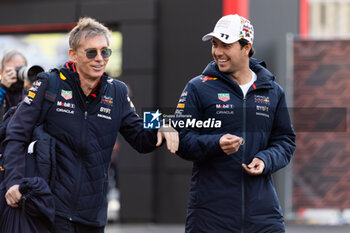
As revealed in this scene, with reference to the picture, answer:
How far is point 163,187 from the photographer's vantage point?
10102 millimetres

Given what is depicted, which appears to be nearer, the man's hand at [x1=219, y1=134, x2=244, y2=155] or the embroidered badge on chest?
the man's hand at [x1=219, y1=134, x2=244, y2=155]

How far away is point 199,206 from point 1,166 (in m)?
1.37

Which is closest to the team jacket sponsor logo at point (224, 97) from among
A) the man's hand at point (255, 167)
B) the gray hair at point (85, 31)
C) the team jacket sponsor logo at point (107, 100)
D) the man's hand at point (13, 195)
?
the man's hand at point (255, 167)

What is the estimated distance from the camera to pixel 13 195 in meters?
3.77

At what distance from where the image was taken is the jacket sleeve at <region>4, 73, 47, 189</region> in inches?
150

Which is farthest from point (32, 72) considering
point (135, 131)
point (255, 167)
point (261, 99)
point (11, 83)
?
point (255, 167)

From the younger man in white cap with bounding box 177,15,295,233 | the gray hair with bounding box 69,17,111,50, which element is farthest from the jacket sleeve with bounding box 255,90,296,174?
the gray hair with bounding box 69,17,111,50

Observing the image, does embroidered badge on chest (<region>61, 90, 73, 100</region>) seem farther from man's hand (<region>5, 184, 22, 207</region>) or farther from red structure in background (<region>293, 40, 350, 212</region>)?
red structure in background (<region>293, 40, 350, 212</region>)

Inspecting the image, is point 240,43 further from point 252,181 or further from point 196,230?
point 196,230

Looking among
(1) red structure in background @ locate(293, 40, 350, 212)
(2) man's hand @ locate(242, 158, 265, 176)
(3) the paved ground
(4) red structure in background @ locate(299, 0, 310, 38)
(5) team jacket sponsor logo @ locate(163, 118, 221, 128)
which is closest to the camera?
(2) man's hand @ locate(242, 158, 265, 176)

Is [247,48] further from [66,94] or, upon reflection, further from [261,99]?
[66,94]

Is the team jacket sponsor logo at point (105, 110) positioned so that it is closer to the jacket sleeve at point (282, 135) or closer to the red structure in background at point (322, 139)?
the jacket sleeve at point (282, 135)

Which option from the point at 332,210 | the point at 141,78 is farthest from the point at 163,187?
the point at 332,210

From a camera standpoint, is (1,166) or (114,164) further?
(114,164)
